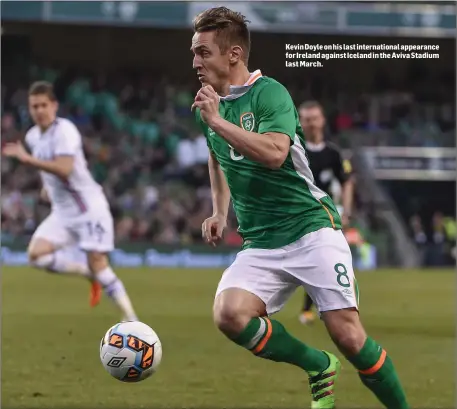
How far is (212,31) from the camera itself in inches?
188

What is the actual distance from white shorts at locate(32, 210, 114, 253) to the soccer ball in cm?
485

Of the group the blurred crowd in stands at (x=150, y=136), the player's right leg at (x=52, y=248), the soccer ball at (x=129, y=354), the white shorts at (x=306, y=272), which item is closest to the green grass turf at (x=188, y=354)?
the soccer ball at (x=129, y=354)

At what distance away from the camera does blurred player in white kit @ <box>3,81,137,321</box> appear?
392 inches

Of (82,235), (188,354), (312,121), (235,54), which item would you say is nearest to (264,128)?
(235,54)

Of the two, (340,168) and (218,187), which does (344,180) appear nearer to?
(340,168)

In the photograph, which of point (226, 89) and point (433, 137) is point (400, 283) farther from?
point (226, 89)

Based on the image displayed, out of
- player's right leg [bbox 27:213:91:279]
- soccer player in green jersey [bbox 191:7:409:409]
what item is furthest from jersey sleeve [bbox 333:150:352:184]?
soccer player in green jersey [bbox 191:7:409:409]

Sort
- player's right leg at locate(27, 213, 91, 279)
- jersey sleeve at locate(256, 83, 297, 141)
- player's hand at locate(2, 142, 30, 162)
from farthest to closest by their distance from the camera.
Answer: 1. player's right leg at locate(27, 213, 91, 279)
2. player's hand at locate(2, 142, 30, 162)
3. jersey sleeve at locate(256, 83, 297, 141)

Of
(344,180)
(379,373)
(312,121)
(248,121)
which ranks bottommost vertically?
(379,373)

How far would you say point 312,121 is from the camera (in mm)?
10219

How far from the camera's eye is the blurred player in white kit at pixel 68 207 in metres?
9.95

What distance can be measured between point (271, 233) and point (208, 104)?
849mm

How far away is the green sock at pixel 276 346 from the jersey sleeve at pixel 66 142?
17.3 ft

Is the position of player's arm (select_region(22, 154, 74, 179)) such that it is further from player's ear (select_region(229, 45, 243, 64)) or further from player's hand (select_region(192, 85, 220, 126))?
player's hand (select_region(192, 85, 220, 126))
